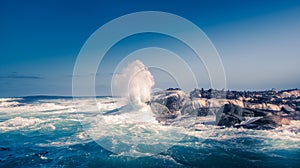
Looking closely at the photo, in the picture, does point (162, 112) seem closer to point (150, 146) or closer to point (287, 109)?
point (150, 146)

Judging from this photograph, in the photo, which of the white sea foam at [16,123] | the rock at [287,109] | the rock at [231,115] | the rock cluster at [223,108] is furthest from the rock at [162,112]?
the white sea foam at [16,123]

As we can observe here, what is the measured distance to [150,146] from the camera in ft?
46.9

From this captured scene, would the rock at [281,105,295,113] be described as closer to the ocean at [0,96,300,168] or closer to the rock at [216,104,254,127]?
the rock at [216,104,254,127]

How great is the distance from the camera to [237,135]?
15.9m

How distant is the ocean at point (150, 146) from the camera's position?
11.6m

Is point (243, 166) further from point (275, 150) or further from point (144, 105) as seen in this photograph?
point (144, 105)

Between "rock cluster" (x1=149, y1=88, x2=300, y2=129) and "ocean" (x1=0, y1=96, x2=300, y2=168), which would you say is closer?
"ocean" (x1=0, y1=96, x2=300, y2=168)

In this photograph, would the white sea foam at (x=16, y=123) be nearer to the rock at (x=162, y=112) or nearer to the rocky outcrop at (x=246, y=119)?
the rock at (x=162, y=112)

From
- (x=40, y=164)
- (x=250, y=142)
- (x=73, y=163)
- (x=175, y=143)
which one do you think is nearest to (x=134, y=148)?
(x=175, y=143)

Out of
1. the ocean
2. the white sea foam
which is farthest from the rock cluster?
the white sea foam

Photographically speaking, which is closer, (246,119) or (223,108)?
(246,119)

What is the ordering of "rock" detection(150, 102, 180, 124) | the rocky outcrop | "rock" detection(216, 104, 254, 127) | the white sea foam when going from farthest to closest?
1. "rock" detection(150, 102, 180, 124)
2. the white sea foam
3. "rock" detection(216, 104, 254, 127)
4. the rocky outcrop

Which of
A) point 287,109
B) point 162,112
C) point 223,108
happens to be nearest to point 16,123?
point 162,112

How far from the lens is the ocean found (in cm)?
1159
